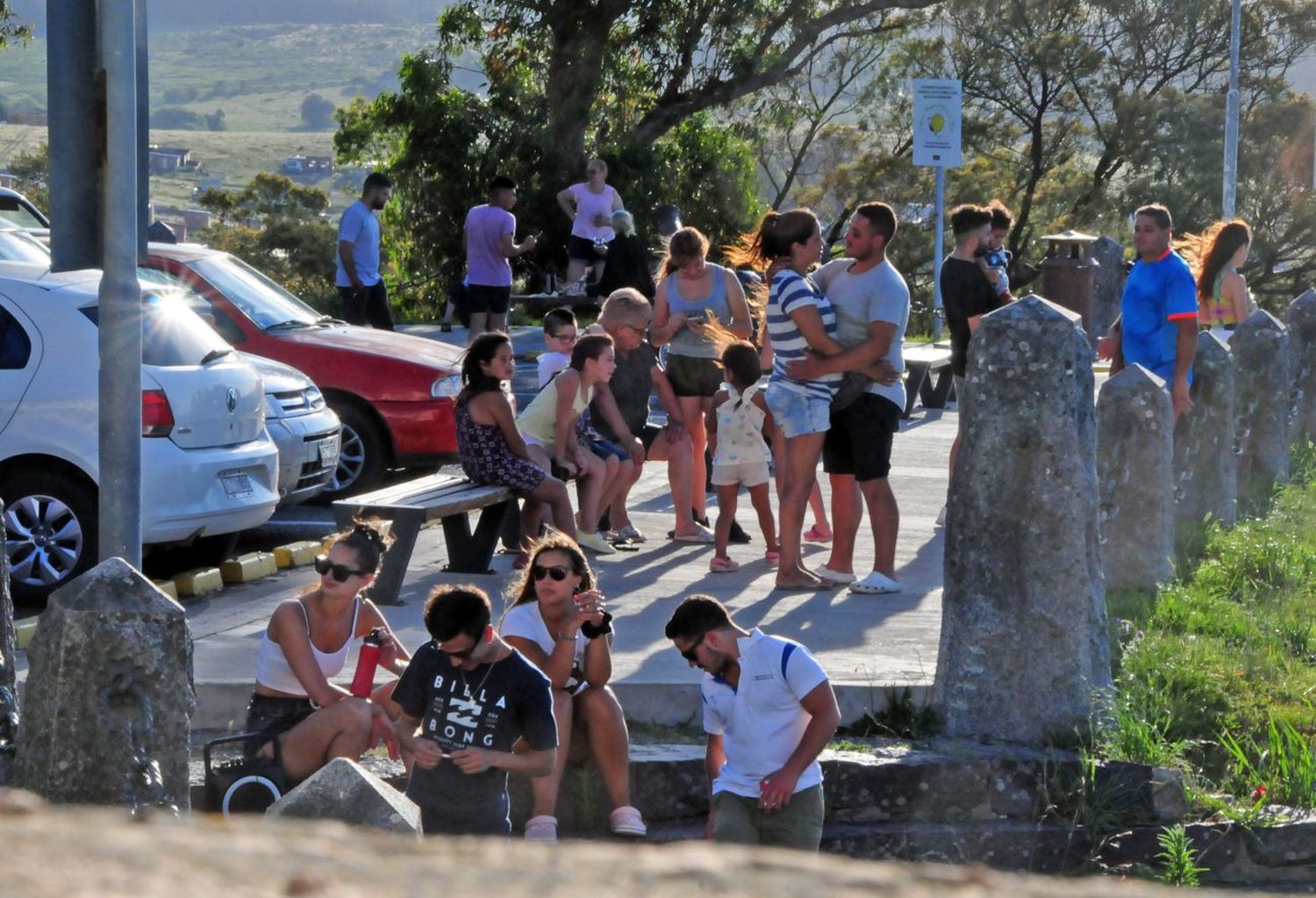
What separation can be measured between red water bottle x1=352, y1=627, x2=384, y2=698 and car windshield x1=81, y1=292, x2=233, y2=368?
3.25m

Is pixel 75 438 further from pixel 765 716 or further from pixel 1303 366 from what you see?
pixel 1303 366

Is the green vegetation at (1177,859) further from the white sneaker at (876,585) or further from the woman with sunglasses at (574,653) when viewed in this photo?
the white sneaker at (876,585)

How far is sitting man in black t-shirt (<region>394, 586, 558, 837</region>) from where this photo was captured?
5418 millimetres

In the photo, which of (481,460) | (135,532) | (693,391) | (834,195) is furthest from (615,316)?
(834,195)

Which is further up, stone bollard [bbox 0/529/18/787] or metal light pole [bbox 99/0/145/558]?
metal light pole [bbox 99/0/145/558]

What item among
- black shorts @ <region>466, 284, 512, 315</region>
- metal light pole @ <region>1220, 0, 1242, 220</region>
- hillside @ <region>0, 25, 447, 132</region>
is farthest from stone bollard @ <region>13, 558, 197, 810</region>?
hillside @ <region>0, 25, 447, 132</region>

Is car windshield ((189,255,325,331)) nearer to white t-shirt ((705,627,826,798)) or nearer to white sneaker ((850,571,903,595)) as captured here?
white sneaker ((850,571,903,595))

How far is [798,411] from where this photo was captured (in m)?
8.47

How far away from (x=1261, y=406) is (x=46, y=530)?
23.4 ft

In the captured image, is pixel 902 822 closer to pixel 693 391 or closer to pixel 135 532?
pixel 135 532

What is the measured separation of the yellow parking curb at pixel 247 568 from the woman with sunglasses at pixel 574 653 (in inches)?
129

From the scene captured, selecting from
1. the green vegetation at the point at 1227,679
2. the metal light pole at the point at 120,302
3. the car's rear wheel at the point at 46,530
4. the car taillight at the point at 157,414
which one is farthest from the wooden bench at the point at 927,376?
the metal light pole at the point at 120,302

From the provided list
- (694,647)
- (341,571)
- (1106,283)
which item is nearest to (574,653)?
(694,647)

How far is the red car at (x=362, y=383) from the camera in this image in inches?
466
